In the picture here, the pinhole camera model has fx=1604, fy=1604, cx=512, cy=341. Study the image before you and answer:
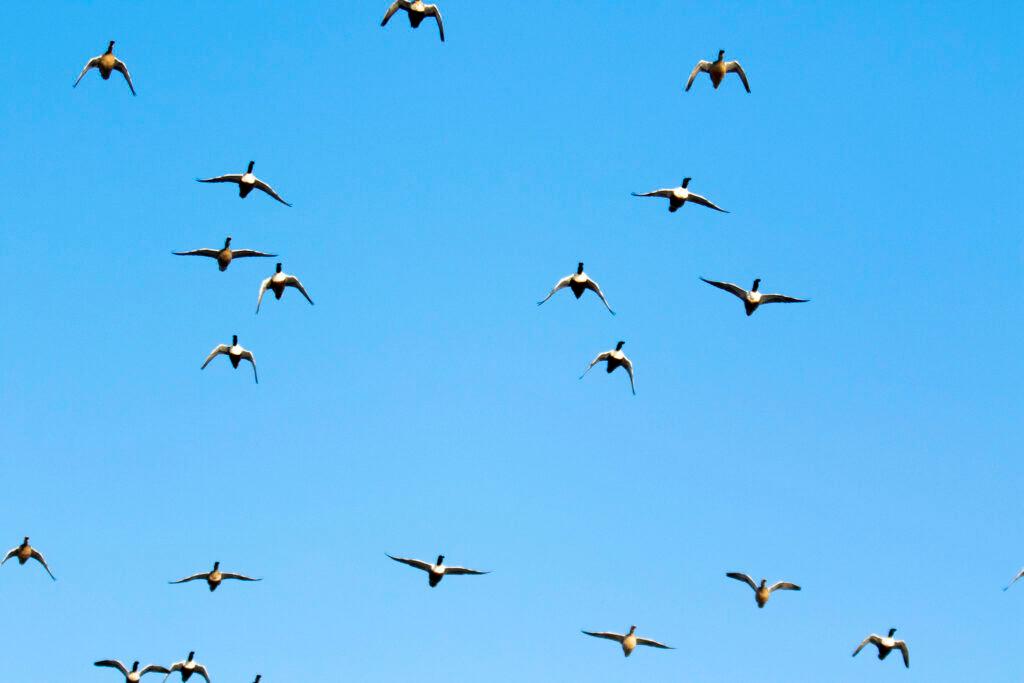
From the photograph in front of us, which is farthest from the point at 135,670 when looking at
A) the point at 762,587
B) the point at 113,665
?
the point at 762,587

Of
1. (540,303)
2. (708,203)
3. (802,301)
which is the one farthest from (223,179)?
(802,301)

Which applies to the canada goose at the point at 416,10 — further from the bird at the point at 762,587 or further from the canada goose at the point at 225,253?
the bird at the point at 762,587

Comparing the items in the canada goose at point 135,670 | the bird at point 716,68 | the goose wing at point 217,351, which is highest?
the bird at point 716,68

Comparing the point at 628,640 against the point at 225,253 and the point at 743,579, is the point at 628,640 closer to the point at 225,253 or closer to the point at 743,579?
the point at 743,579

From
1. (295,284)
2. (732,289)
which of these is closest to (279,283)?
(295,284)

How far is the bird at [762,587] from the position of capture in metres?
80.8

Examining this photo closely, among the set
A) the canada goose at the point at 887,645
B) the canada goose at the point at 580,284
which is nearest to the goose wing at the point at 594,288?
the canada goose at the point at 580,284

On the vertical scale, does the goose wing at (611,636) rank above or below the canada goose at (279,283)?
below

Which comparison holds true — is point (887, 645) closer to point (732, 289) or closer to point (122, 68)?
point (732, 289)

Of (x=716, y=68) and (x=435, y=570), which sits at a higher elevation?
(x=716, y=68)

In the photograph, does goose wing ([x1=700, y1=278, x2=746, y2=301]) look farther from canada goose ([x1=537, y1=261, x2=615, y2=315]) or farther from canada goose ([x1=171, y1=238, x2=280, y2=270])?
canada goose ([x1=171, y1=238, x2=280, y2=270])

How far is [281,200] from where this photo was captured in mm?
78250

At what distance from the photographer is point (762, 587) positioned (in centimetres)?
8106

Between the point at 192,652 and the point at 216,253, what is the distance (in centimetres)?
2230
